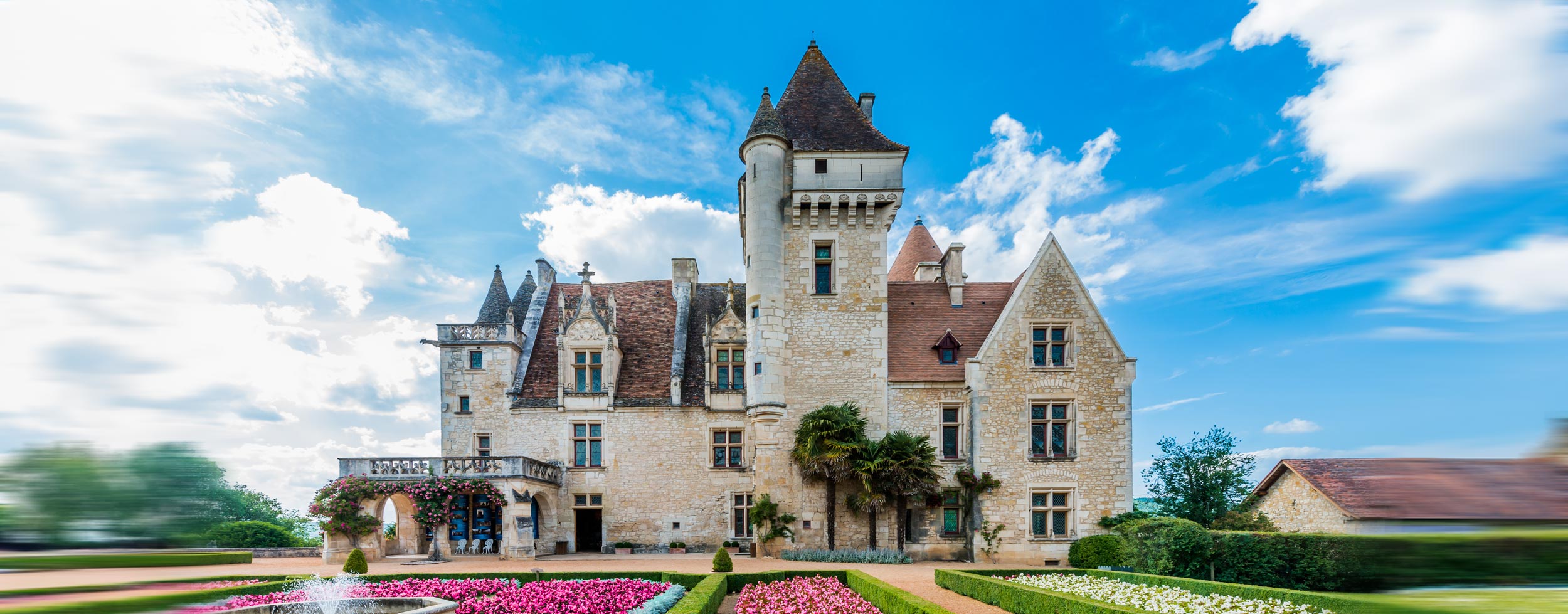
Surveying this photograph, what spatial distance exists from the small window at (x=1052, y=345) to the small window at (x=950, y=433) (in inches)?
115

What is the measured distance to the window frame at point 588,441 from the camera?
74.9 feet

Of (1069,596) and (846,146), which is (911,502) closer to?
(1069,596)

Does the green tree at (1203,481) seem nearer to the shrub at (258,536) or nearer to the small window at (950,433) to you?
the small window at (950,433)

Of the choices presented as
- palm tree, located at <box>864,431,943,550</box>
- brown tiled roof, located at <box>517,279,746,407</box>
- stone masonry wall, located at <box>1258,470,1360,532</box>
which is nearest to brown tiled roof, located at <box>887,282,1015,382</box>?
palm tree, located at <box>864,431,943,550</box>

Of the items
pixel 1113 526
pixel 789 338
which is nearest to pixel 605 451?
pixel 789 338

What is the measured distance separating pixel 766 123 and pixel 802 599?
14.6 m

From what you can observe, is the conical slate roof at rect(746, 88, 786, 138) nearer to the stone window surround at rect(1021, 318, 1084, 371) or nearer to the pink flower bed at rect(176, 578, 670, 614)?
the stone window surround at rect(1021, 318, 1084, 371)

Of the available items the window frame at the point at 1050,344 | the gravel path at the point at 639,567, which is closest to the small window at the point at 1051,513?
the gravel path at the point at 639,567

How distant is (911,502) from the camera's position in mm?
20266

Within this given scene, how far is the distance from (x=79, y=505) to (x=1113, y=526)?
2226 centimetres

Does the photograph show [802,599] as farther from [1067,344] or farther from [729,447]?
[1067,344]

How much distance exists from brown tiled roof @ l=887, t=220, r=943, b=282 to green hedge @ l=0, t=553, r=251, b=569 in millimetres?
28314

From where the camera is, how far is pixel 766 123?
21656mm

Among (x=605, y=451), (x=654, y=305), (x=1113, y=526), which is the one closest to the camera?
(x=1113, y=526)
